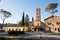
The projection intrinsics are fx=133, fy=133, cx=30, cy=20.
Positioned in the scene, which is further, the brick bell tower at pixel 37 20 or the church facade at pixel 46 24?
the brick bell tower at pixel 37 20

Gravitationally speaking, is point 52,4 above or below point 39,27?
above

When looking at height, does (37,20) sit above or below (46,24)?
above

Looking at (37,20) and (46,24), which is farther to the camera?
(46,24)

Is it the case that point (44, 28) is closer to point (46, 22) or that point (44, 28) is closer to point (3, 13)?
point (46, 22)

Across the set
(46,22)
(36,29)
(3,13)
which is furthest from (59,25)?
(3,13)

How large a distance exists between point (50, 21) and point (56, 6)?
1096 centimetres

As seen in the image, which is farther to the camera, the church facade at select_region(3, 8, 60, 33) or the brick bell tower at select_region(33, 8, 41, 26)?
the brick bell tower at select_region(33, 8, 41, 26)

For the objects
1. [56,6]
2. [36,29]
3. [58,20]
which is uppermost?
[56,6]

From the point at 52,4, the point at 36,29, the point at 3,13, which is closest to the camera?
the point at 36,29

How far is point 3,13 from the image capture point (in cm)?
7294

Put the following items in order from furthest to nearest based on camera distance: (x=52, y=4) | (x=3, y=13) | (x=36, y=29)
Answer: (x=3, y=13)
(x=52, y=4)
(x=36, y=29)

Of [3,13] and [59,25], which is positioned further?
[3,13]

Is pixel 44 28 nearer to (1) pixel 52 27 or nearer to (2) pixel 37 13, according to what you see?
(1) pixel 52 27

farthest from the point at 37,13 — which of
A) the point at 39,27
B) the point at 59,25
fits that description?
the point at 59,25
